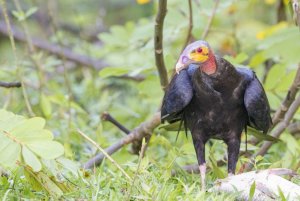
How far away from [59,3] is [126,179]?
8.60m

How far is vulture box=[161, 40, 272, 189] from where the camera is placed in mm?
4301

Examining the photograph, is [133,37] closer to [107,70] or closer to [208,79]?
[107,70]

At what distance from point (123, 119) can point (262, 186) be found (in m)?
3.04

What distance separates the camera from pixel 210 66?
14.0ft

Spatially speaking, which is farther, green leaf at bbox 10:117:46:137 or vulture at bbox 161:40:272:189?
vulture at bbox 161:40:272:189

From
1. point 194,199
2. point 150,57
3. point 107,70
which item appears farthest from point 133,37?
point 194,199

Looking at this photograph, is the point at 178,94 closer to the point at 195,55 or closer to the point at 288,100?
the point at 195,55

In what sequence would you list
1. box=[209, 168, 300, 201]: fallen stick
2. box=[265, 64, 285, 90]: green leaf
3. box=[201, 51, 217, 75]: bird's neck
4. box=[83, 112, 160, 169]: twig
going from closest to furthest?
box=[209, 168, 300, 201]: fallen stick
box=[201, 51, 217, 75]: bird's neck
box=[83, 112, 160, 169]: twig
box=[265, 64, 285, 90]: green leaf

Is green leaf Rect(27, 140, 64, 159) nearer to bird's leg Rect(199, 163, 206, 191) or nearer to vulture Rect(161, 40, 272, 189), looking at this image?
bird's leg Rect(199, 163, 206, 191)

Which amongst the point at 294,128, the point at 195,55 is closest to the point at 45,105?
the point at 195,55

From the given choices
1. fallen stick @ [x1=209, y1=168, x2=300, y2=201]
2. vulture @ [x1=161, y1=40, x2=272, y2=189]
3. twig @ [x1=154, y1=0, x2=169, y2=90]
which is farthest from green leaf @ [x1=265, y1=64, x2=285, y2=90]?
fallen stick @ [x1=209, y1=168, x2=300, y2=201]

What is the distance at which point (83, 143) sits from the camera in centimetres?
588

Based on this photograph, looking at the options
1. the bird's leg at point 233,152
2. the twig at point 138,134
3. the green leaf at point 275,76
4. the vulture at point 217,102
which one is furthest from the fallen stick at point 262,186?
the green leaf at point 275,76

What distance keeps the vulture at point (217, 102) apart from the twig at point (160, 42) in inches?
15.3
